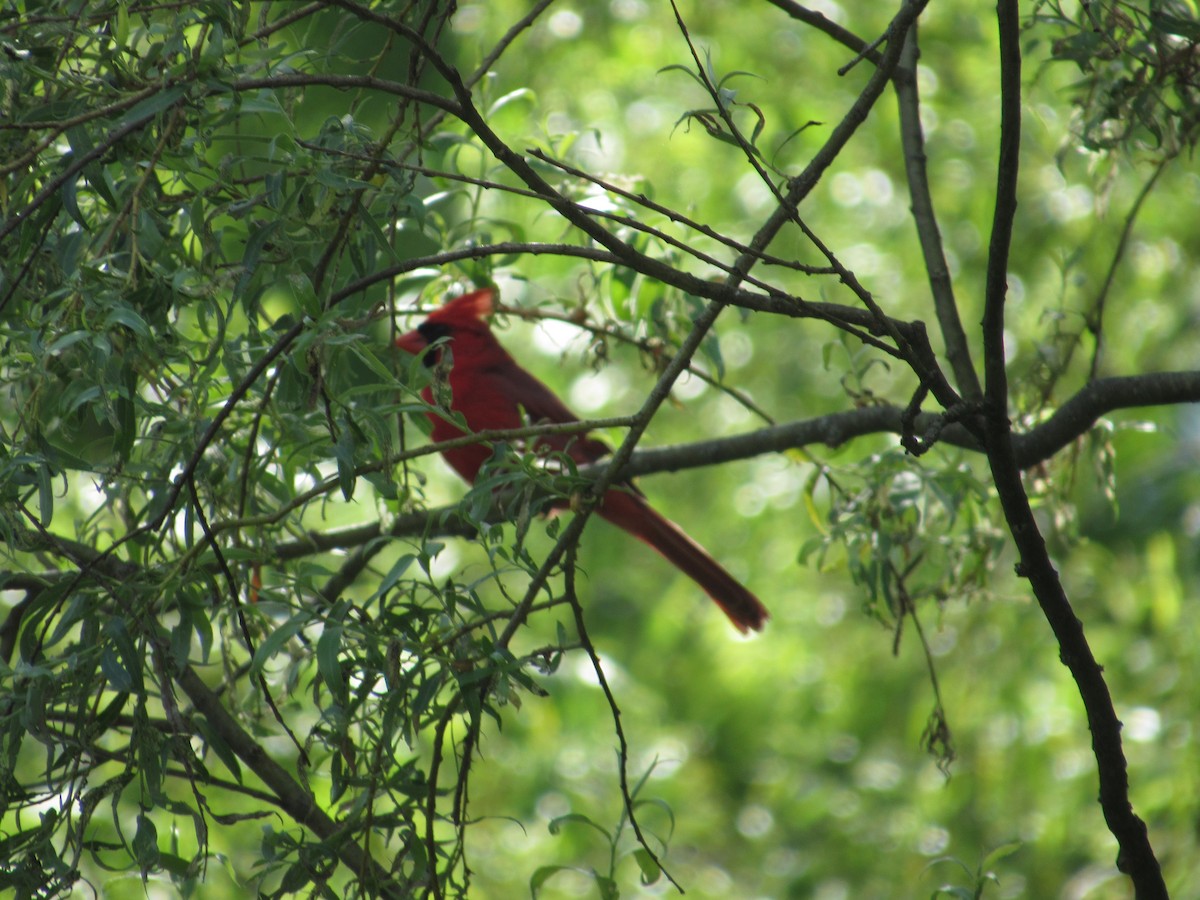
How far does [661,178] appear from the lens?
629cm

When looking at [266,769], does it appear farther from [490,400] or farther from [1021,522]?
[490,400]

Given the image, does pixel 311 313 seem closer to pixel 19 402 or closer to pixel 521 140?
pixel 19 402

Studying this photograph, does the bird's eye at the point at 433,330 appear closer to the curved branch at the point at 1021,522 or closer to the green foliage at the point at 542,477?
the green foliage at the point at 542,477

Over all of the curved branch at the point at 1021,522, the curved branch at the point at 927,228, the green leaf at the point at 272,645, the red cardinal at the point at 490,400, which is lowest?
the green leaf at the point at 272,645

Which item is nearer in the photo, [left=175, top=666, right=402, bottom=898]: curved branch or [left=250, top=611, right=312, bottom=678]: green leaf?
[left=250, top=611, right=312, bottom=678]: green leaf

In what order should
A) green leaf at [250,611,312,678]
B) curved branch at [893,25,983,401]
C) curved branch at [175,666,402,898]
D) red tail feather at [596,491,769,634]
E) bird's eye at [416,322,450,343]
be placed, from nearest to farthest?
1. green leaf at [250,611,312,678]
2. curved branch at [175,666,402,898]
3. curved branch at [893,25,983,401]
4. red tail feather at [596,491,769,634]
5. bird's eye at [416,322,450,343]

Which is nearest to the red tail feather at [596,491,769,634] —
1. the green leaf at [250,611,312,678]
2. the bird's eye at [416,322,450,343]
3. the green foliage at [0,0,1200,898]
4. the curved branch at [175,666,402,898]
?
the green foliage at [0,0,1200,898]

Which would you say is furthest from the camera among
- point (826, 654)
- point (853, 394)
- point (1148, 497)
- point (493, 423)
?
point (826, 654)

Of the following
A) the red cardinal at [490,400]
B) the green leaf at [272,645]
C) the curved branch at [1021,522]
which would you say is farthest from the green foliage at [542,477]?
the red cardinal at [490,400]

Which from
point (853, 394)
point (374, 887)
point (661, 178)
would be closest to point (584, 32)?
point (661, 178)

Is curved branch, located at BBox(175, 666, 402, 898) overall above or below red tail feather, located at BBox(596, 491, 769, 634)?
below

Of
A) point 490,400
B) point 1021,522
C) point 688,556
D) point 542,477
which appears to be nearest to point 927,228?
point 1021,522

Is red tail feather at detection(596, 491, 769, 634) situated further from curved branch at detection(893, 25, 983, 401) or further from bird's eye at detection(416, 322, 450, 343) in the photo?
curved branch at detection(893, 25, 983, 401)

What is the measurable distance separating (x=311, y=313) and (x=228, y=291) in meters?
0.28
